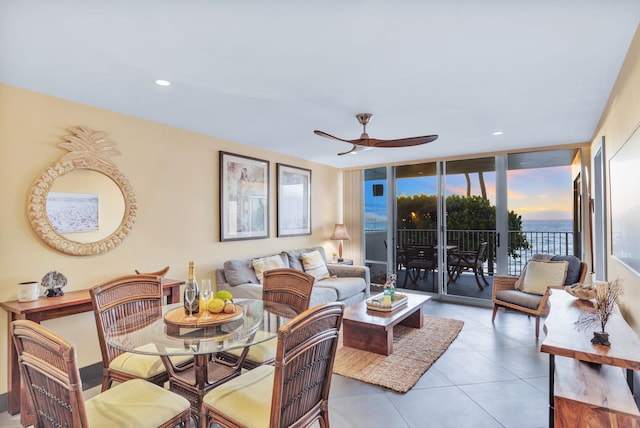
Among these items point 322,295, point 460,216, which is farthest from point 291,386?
point 460,216

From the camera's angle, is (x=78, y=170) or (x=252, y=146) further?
(x=252, y=146)

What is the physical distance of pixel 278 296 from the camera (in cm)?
284

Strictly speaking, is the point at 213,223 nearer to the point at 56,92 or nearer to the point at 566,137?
the point at 56,92

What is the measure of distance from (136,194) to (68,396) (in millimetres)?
2387

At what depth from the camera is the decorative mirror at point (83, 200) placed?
2.69 m

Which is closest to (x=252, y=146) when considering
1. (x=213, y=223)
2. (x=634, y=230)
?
(x=213, y=223)

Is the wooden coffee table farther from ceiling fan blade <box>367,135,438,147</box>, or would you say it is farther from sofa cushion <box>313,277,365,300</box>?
ceiling fan blade <box>367,135,438,147</box>

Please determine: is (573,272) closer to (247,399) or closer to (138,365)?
(247,399)

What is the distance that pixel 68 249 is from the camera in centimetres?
280

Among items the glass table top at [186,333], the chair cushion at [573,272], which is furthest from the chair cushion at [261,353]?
the chair cushion at [573,272]

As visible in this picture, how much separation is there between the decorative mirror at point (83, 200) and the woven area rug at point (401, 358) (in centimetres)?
244

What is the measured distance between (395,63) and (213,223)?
2.84m

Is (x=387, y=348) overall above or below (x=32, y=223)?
below

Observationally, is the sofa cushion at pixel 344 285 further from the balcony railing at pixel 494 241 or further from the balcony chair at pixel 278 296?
the balcony chair at pixel 278 296
